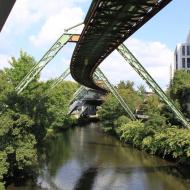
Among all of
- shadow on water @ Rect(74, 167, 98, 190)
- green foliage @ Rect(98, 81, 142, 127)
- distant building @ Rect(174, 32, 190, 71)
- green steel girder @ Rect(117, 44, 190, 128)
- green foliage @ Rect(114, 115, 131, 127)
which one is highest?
distant building @ Rect(174, 32, 190, 71)

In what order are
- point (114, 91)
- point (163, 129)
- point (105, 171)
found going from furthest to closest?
point (114, 91), point (163, 129), point (105, 171)

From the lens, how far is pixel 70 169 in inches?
1545

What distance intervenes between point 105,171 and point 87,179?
417 centimetres

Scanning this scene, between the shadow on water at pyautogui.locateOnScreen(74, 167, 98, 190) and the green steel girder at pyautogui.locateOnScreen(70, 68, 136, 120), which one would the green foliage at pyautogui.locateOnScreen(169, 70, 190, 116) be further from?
the shadow on water at pyautogui.locateOnScreen(74, 167, 98, 190)

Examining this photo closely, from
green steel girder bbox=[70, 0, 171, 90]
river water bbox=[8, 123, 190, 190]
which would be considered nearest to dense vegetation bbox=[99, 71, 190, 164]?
river water bbox=[8, 123, 190, 190]

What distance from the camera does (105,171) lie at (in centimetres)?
3841

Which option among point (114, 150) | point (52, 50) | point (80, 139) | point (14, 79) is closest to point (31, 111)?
point (52, 50)

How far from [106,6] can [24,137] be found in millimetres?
16749

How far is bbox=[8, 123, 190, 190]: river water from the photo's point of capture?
32.0 meters

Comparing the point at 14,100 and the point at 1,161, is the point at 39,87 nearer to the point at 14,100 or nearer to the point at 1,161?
the point at 14,100

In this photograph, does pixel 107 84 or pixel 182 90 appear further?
pixel 107 84

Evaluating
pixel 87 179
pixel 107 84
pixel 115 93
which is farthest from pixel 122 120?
pixel 87 179

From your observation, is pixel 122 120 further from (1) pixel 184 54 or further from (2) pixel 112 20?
(1) pixel 184 54

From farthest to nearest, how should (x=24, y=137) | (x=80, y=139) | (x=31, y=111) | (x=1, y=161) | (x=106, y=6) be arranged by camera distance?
(x=80, y=139)
(x=31, y=111)
(x=24, y=137)
(x=1, y=161)
(x=106, y=6)
